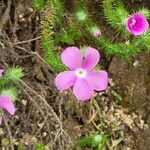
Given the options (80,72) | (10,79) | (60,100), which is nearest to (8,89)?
(10,79)

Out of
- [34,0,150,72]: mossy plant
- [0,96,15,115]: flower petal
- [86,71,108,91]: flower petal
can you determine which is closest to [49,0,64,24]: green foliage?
[34,0,150,72]: mossy plant

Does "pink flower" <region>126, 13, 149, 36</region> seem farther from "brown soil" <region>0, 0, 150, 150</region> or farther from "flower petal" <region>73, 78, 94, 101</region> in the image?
"brown soil" <region>0, 0, 150, 150</region>

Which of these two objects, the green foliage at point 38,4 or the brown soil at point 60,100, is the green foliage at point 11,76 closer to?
the brown soil at point 60,100

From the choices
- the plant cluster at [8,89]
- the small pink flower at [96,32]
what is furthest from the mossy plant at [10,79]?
the small pink flower at [96,32]

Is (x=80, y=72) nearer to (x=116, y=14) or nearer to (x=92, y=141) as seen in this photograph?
(x=116, y=14)

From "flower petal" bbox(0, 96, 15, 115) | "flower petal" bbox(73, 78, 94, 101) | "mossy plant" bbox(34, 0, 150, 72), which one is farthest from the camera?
"mossy plant" bbox(34, 0, 150, 72)

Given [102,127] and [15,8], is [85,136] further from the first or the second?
[15,8]
